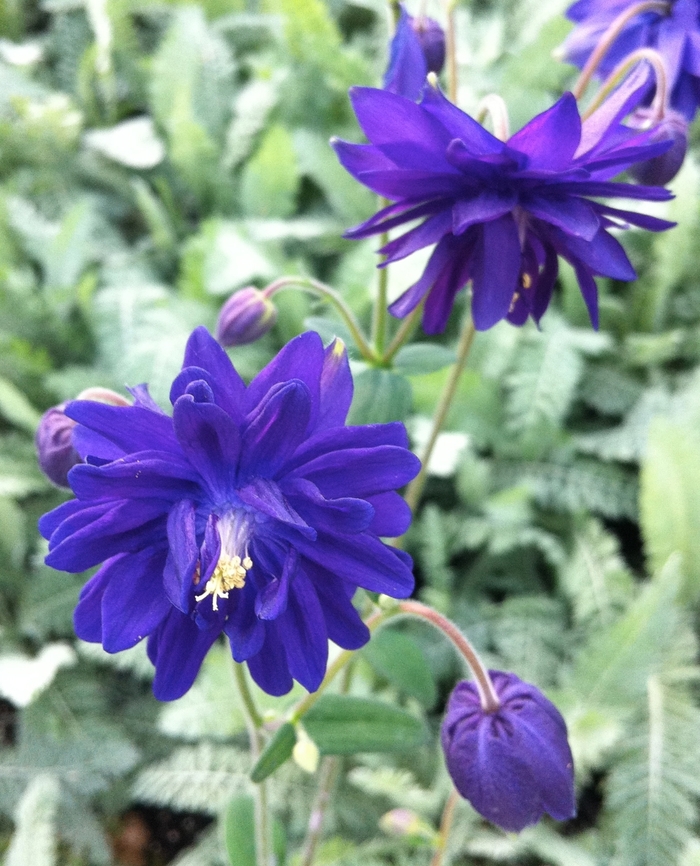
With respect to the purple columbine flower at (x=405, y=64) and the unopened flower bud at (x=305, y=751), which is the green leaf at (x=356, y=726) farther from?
the purple columbine flower at (x=405, y=64)

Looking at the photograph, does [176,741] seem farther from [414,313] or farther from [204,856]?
[414,313]

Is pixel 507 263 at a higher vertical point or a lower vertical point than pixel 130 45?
higher

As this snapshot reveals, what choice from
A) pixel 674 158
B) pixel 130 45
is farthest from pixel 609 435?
pixel 130 45

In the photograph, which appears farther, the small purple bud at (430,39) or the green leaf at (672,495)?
the green leaf at (672,495)

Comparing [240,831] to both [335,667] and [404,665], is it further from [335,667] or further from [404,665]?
[335,667]

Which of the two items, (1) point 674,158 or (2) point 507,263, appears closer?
(2) point 507,263

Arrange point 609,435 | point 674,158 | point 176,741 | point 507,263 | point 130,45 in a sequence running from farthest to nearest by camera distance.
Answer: point 130,45, point 609,435, point 176,741, point 674,158, point 507,263

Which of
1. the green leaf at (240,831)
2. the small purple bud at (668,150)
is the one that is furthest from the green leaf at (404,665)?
the small purple bud at (668,150)
